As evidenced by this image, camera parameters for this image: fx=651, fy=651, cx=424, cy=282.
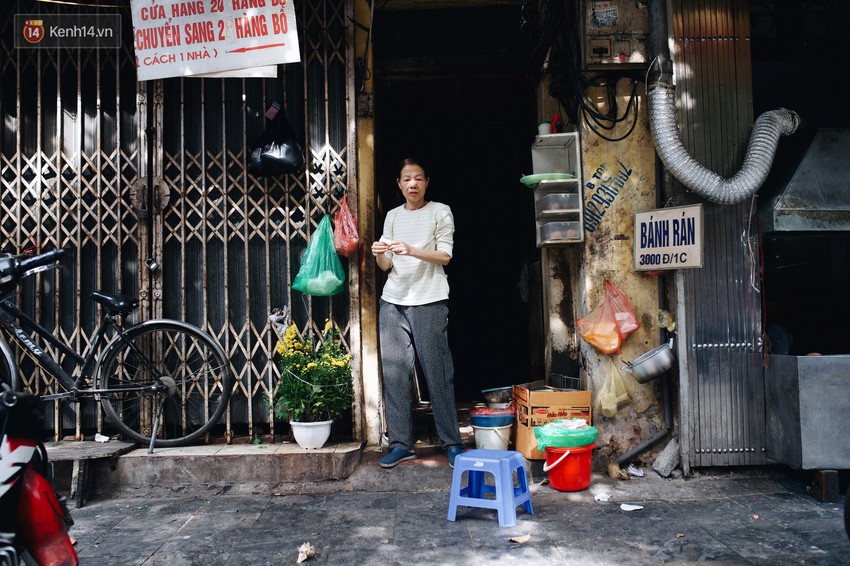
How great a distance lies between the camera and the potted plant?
16.2 ft

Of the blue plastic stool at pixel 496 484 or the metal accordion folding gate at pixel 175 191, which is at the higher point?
the metal accordion folding gate at pixel 175 191

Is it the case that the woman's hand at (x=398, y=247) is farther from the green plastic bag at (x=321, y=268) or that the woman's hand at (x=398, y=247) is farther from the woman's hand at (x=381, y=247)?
the green plastic bag at (x=321, y=268)

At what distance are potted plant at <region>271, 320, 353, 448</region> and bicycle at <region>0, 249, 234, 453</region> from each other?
48 centimetres

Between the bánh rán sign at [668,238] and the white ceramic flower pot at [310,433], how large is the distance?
106 inches

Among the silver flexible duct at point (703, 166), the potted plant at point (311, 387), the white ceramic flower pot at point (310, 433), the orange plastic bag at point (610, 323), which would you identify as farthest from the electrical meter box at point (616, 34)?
the white ceramic flower pot at point (310, 433)

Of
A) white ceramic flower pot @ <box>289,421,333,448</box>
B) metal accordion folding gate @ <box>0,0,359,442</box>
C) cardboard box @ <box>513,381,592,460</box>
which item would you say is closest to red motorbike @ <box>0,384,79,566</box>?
white ceramic flower pot @ <box>289,421,333,448</box>

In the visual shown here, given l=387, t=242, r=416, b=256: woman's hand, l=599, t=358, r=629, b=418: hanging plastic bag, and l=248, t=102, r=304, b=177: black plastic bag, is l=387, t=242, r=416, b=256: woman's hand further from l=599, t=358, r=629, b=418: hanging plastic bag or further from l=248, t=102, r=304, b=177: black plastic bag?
l=599, t=358, r=629, b=418: hanging plastic bag

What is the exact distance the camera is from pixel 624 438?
16.4 feet

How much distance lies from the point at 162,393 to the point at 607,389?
3447 millimetres

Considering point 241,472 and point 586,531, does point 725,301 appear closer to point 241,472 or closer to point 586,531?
A: point 586,531

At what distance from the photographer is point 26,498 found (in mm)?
2596

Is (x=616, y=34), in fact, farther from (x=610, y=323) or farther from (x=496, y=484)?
(x=496, y=484)

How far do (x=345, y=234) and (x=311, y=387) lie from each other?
3.99 feet

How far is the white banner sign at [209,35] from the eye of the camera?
202 inches
